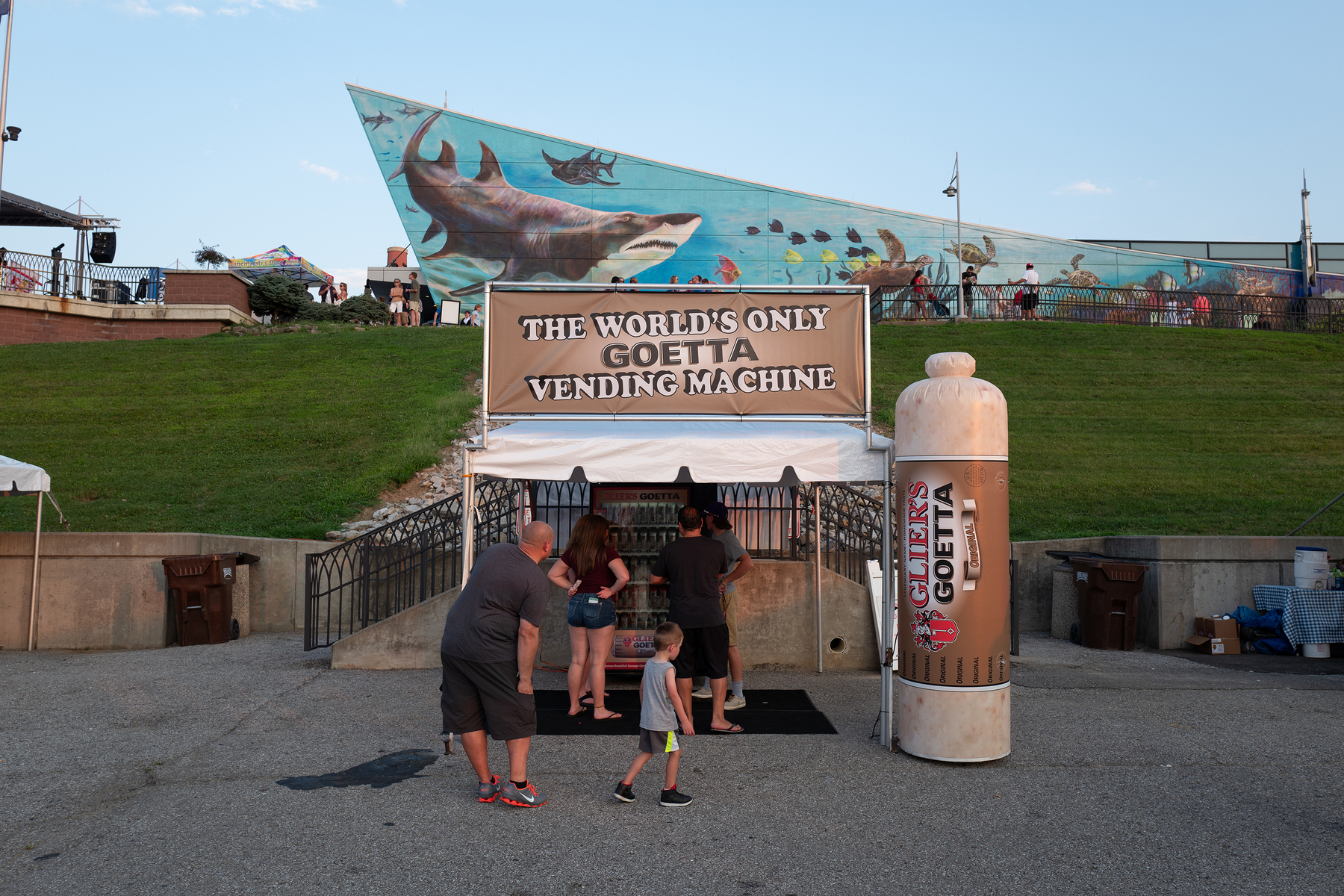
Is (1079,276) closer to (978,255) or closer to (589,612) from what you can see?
(978,255)

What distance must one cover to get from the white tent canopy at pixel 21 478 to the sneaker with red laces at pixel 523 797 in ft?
24.2

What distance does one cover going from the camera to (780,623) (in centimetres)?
948

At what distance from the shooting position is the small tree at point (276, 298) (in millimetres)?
31078

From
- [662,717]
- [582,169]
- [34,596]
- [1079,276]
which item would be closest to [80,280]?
[582,169]

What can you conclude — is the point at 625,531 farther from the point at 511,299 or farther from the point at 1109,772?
the point at 1109,772

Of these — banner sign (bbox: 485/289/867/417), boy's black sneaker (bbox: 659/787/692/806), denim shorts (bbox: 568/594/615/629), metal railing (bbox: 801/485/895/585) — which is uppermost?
banner sign (bbox: 485/289/867/417)

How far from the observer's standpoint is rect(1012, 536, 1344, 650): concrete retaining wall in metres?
11.4

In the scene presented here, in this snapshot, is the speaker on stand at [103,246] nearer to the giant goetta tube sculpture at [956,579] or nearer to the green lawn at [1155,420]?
the green lawn at [1155,420]

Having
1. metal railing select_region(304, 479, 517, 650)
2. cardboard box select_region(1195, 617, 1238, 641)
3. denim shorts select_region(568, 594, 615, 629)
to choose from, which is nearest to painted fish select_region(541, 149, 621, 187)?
metal railing select_region(304, 479, 517, 650)

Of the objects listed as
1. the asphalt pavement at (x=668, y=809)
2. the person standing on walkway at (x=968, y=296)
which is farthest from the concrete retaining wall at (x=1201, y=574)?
the person standing on walkway at (x=968, y=296)

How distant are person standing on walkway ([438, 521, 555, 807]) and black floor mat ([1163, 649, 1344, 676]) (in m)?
8.60

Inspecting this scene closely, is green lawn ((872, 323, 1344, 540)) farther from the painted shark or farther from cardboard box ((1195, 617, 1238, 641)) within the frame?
the painted shark

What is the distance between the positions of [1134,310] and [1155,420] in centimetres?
1198

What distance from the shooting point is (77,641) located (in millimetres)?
10984
